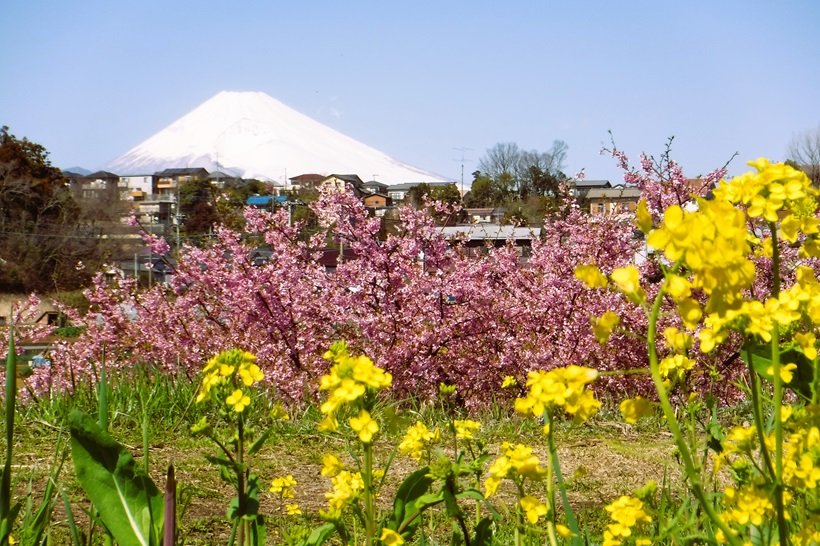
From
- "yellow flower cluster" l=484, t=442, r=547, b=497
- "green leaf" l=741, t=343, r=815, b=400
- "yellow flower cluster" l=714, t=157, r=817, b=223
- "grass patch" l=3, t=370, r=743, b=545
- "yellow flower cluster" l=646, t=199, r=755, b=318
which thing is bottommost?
"grass patch" l=3, t=370, r=743, b=545

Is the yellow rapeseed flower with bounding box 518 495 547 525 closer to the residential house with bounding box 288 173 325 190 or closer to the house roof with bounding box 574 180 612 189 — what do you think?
the house roof with bounding box 574 180 612 189

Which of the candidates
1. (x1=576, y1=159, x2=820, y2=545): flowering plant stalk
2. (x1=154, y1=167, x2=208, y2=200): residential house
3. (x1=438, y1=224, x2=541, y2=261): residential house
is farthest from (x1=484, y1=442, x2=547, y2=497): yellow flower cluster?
(x1=154, y1=167, x2=208, y2=200): residential house

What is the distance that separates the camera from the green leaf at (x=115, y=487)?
4.93ft

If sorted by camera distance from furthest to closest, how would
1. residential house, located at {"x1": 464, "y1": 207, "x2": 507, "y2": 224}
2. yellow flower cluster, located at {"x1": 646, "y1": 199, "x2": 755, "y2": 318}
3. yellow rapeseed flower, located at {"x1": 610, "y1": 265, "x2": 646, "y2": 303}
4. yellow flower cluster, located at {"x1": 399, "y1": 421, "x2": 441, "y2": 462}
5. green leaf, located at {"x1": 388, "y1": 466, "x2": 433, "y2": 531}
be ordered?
residential house, located at {"x1": 464, "y1": 207, "x2": 507, "y2": 224} < yellow flower cluster, located at {"x1": 399, "y1": 421, "x2": 441, "y2": 462} < green leaf, located at {"x1": 388, "y1": 466, "x2": 433, "y2": 531} < yellow rapeseed flower, located at {"x1": 610, "y1": 265, "x2": 646, "y2": 303} < yellow flower cluster, located at {"x1": 646, "y1": 199, "x2": 755, "y2": 318}

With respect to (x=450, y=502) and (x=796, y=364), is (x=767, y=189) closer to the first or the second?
(x=450, y=502)

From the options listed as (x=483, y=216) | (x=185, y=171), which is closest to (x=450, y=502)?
(x=483, y=216)

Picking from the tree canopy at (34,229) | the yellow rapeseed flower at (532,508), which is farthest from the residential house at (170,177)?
the yellow rapeseed flower at (532,508)

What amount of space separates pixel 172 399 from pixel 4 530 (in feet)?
11.1

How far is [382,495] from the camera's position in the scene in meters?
3.14

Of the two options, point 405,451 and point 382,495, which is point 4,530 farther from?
point 382,495

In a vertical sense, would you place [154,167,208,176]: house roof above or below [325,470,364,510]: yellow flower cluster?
above

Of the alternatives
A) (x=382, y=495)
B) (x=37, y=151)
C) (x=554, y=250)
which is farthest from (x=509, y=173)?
(x=382, y=495)

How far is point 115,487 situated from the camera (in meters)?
1.53

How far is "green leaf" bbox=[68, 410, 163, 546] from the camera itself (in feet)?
4.93
